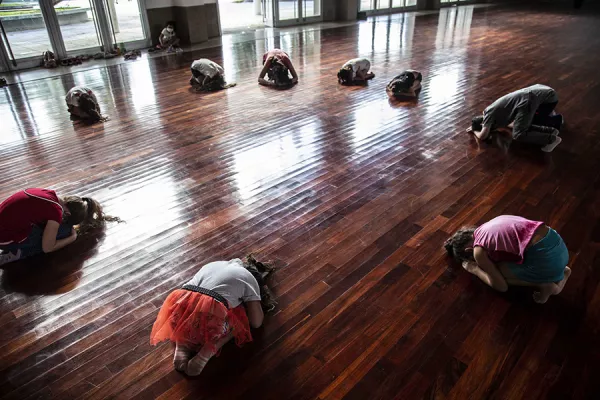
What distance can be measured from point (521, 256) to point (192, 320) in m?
1.71

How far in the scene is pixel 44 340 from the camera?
2.11 meters

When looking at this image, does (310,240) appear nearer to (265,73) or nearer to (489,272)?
(489,272)

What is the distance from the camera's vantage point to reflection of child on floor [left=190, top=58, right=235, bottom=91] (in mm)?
6254

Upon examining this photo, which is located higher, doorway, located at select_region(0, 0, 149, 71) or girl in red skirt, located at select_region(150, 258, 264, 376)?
doorway, located at select_region(0, 0, 149, 71)

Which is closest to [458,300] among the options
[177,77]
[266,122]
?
[266,122]

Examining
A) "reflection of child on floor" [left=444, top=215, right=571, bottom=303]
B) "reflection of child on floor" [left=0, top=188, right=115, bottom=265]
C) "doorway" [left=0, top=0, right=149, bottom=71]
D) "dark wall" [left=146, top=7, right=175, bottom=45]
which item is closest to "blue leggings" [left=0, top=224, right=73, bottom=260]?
"reflection of child on floor" [left=0, top=188, right=115, bottom=265]

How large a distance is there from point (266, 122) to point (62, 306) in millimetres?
3189

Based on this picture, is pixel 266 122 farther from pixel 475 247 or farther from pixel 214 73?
pixel 475 247

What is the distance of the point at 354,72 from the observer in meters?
6.25

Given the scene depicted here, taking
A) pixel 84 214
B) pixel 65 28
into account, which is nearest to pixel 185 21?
pixel 65 28

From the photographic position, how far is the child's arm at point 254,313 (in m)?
2.10

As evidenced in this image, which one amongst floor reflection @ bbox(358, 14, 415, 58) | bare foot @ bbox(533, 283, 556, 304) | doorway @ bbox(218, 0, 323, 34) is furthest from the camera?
doorway @ bbox(218, 0, 323, 34)

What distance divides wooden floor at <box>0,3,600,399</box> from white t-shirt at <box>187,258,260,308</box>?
24cm

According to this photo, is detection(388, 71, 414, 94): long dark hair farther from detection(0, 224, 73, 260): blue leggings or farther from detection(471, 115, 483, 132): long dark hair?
detection(0, 224, 73, 260): blue leggings
